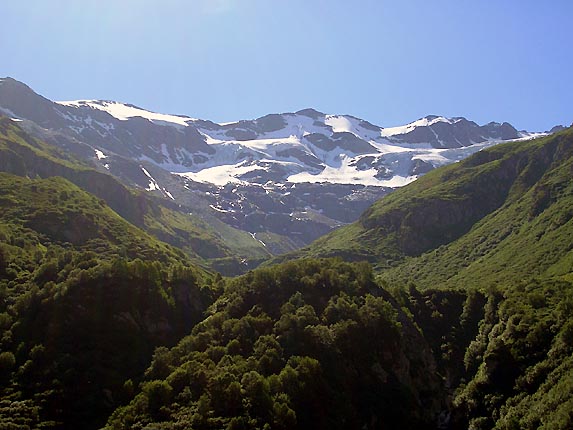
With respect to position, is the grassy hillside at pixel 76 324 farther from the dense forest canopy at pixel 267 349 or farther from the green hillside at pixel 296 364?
the green hillside at pixel 296 364

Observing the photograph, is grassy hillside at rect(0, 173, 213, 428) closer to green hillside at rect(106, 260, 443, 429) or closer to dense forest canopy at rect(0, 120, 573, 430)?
dense forest canopy at rect(0, 120, 573, 430)

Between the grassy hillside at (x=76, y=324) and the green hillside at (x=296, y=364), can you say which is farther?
the grassy hillside at (x=76, y=324)

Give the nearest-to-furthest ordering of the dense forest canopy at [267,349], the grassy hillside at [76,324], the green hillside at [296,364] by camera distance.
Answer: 1. the green hillside at [296,364]
2. the grassy hillside at [76,324]
3. the dense forest canopy at [267,349]

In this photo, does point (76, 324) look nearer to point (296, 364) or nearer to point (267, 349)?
point (267, 349)

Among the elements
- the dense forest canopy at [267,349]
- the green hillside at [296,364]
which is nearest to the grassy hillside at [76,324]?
the dense forest canopy at [267,349]

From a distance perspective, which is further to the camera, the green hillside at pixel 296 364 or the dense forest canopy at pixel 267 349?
the dense forest canopy at pixel 267 349

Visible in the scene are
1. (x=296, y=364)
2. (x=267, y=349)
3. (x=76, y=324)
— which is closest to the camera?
(x=296, y=364)

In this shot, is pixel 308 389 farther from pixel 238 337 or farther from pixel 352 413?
pixel 238 337

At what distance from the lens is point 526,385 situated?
117750 millimetres

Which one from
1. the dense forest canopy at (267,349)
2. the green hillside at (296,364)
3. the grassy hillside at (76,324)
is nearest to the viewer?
the green hillside at (296,364)

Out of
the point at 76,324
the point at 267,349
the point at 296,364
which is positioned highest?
the point at 76,324

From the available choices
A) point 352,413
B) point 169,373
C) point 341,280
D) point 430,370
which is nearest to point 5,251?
point 169,373

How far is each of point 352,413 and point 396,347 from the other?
27484 mm

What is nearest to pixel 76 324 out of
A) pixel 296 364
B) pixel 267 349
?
pixel 267 349
